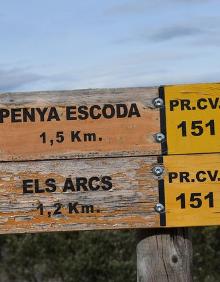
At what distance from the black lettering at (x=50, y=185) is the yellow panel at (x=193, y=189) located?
2.10ft

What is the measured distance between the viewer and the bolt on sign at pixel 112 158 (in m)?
4.22

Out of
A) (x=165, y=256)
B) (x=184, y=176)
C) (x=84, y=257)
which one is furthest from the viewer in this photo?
(x=84, y=257)

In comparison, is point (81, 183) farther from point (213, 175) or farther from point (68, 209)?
point (213, 175)

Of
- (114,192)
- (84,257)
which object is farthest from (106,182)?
(84,257)

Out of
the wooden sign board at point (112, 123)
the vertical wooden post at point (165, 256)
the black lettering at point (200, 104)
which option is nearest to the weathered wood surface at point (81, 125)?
the wooden sign board at point (112, 123)

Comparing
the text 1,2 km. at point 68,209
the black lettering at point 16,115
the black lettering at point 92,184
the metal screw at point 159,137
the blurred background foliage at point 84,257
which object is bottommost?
the blurred background foliage at point 84,257

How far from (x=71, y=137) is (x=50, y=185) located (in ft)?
0.99

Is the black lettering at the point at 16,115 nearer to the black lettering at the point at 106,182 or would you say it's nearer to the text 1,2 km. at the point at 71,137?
the text 1,2 km. at the point at 71,137

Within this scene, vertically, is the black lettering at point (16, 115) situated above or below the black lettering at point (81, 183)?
above

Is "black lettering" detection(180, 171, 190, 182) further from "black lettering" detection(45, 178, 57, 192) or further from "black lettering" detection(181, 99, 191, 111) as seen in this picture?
"black lettering" detection(45, 178, 57, 192)

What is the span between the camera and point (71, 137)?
423cm

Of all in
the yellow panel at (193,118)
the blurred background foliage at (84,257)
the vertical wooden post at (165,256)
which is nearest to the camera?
the yellow panel at (193,118)

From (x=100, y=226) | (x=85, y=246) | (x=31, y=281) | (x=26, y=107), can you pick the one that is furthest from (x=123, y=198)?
→ (x=31, y=281)

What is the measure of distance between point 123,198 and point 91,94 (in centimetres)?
63
